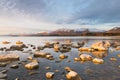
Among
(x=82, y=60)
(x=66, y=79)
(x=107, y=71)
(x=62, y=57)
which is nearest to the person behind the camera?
(x=66, y=79)

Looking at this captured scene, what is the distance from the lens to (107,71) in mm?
14469

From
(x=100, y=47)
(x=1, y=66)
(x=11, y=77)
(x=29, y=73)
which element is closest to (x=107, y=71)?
(x=29, y=73)

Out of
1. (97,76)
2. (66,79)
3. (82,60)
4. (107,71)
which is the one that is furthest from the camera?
(82,60)

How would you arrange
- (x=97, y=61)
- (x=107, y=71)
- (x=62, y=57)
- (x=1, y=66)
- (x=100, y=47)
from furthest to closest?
1. (x=100, y=47)
2. (x=62, y=57)
3. (x=97, y=61)
4. (x=1, y=66)
5. (x=107, y=71)

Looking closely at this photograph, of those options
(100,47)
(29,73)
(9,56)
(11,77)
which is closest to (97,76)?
(29,73)

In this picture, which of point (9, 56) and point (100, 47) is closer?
point (9, 56)

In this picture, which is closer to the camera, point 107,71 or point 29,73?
point 29,73

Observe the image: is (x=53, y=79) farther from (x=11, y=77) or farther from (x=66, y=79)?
(x=11, y=77)

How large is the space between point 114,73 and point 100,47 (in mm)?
17531

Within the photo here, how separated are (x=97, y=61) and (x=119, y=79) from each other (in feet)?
20.7

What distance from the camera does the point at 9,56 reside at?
1931cm

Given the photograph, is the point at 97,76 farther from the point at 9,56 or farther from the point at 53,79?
the point at 9,56

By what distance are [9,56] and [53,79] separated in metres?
9.19

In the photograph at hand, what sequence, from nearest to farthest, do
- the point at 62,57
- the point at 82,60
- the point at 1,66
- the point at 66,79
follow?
the point at 66,79, the point at 1,66, the point at 82,60, the point at 62,57
